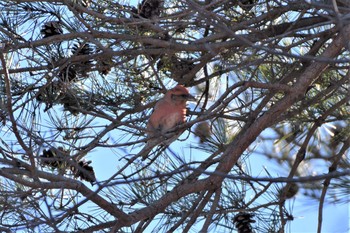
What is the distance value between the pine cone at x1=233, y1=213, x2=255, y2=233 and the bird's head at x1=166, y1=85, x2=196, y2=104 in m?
0.75

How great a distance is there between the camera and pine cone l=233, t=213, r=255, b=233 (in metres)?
3.47

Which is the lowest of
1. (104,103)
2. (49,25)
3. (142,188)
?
(142,188)

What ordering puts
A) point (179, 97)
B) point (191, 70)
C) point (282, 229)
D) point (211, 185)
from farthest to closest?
point (179, 97) < point (191, 70) < point (282, 229) < point (211, 185)

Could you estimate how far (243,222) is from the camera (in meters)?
3.49

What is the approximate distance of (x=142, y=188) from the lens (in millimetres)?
3436

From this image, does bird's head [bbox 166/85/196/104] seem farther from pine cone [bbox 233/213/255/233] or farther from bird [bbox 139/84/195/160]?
pine cone [bbox 233/213/255/233]

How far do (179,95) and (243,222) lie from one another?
2.81 feet

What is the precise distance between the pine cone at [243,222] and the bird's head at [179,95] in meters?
0.75

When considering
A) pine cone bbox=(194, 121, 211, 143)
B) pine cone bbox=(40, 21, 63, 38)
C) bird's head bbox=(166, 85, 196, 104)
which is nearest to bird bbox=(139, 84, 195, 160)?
bird's head bbox=(166, 85, 196, 104)

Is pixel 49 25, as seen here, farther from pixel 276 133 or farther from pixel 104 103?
pixel 276 133

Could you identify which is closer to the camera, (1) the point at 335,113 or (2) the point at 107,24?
(2) the point at 107,24

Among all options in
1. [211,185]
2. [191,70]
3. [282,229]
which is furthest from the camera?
[191,70]

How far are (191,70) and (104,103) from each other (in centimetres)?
45

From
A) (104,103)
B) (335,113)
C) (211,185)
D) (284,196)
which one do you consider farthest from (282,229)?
(104,103)
